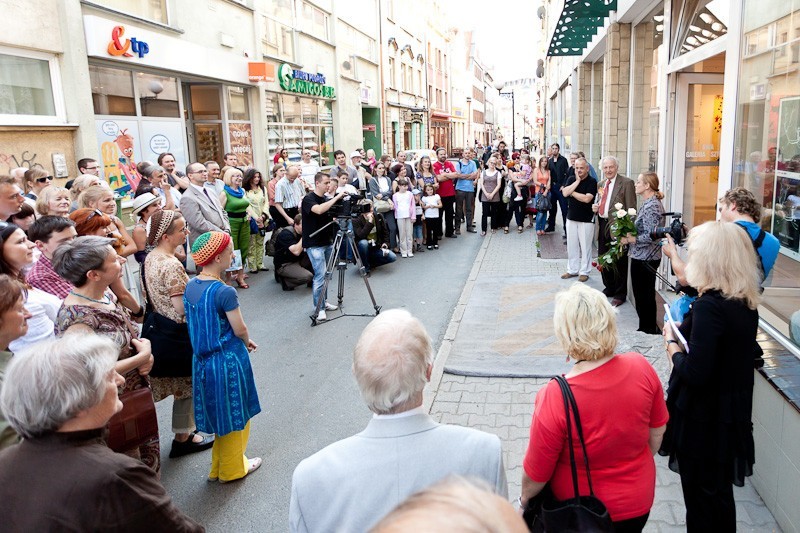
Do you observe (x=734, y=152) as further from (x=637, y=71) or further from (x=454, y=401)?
(x=637, y=71)

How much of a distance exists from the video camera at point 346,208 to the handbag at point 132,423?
4759mm

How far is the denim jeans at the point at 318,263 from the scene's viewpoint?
7.83 meters

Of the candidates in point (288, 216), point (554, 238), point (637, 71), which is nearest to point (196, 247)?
point (288, 216)

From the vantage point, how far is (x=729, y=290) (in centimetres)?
277

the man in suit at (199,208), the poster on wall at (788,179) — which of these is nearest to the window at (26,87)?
the man in suit at (199,208)

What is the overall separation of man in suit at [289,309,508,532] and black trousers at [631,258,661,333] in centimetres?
502

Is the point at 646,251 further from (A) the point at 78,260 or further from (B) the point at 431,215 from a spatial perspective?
(B) the point at 431,215

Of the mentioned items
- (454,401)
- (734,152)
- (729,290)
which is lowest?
(454,401)

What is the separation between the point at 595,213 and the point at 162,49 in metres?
9.65

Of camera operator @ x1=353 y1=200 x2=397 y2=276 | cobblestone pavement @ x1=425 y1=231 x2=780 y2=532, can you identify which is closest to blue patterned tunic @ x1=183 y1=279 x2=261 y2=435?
cobblestone pavement @ x1=425 y1=231 x2=780 y2=532

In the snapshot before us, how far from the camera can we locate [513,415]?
196 inches

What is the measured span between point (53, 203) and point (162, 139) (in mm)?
8353

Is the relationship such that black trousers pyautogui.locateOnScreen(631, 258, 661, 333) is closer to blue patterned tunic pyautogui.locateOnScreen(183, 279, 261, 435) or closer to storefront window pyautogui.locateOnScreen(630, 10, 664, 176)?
storefront window pyautogui.locateOnScreen(630, 10, 664, 176)

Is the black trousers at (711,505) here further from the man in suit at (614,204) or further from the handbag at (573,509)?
the man in suit at (614,204)
